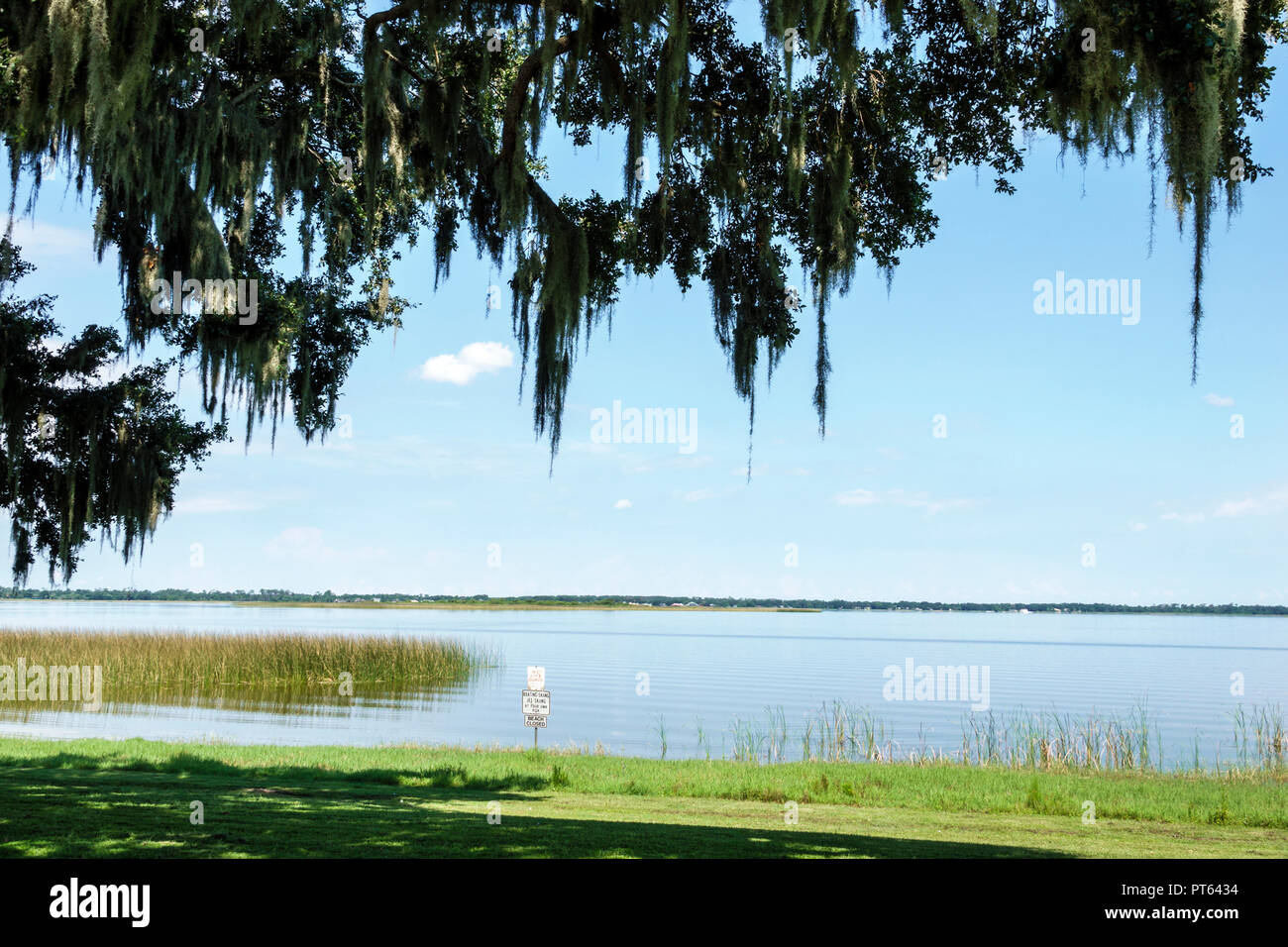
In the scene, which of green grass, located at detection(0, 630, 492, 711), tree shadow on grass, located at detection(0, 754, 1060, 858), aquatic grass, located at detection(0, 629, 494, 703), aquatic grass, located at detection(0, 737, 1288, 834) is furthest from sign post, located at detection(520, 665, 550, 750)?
aquatic grass, located at detection(0, 629, 494, 703)

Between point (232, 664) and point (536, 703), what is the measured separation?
62.8 ft

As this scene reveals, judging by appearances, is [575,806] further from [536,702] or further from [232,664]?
[232,664]

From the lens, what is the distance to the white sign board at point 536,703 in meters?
15.9

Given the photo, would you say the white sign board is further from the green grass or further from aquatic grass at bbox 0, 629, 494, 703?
aquatic grass at bbox 0, 629, 494, 703

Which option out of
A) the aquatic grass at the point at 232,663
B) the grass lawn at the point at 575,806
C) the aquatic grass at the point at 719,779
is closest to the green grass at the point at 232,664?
the aquatic grass at the point at 232,663

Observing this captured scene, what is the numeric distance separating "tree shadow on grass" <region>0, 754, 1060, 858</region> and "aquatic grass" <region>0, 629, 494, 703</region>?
1952 cm

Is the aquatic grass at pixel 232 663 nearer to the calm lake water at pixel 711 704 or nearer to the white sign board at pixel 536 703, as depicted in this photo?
the calm lake water at pixel 711 704

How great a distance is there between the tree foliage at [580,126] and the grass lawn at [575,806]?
3631 millimetres

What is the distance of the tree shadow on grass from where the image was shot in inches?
268

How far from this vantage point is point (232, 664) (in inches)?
1236

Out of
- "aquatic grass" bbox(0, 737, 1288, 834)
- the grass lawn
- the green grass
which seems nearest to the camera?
the grass lawn

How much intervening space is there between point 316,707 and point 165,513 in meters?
15.0
